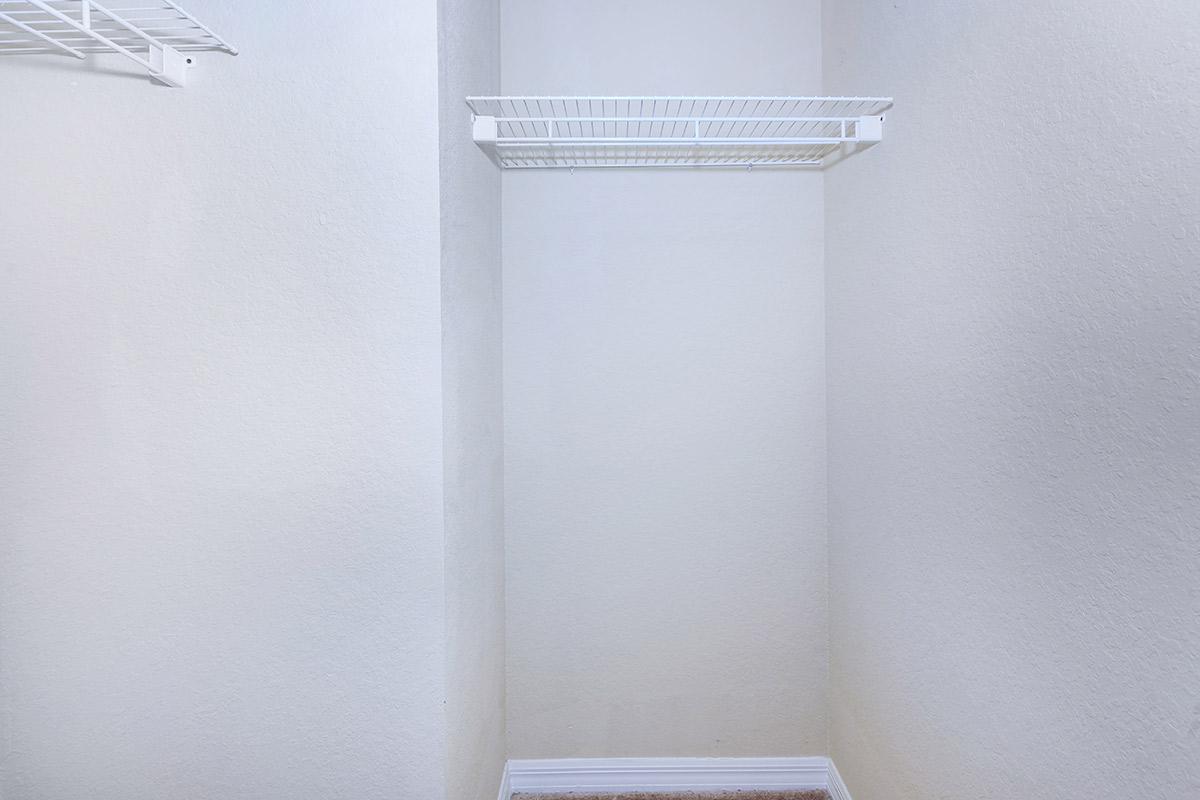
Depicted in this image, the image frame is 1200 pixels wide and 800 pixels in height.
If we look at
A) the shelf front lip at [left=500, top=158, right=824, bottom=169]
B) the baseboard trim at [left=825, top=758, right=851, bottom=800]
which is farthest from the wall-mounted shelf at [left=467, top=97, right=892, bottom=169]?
the baseboard trim at [left=825, top=758, right=851, bottom=800]

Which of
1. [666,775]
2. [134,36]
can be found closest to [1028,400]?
[666,775]

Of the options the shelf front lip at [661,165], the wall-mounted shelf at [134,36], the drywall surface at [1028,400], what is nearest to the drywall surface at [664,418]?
the shelf front lip at [661,165]

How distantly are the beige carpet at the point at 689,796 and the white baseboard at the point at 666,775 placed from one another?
1cm

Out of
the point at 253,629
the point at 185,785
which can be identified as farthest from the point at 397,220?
the point at 185,785

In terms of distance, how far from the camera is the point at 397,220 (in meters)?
1.24

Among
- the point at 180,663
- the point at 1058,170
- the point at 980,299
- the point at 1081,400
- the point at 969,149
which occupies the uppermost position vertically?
the point at 969,149

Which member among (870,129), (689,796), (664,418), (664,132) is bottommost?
(689,796)

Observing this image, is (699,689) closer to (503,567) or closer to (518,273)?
(503,567)

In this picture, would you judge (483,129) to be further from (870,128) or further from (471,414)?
(870,128)

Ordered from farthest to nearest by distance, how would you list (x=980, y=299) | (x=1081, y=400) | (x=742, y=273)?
(x=742, y=273)
(x=980, y=299)
(x=1081, y=400)

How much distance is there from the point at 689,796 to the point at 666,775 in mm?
84

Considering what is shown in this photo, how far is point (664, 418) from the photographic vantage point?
187cm

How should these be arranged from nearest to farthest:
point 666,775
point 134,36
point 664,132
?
point 134,36, point 664,132, point 666,775

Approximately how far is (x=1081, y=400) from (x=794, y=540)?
1070 mm
